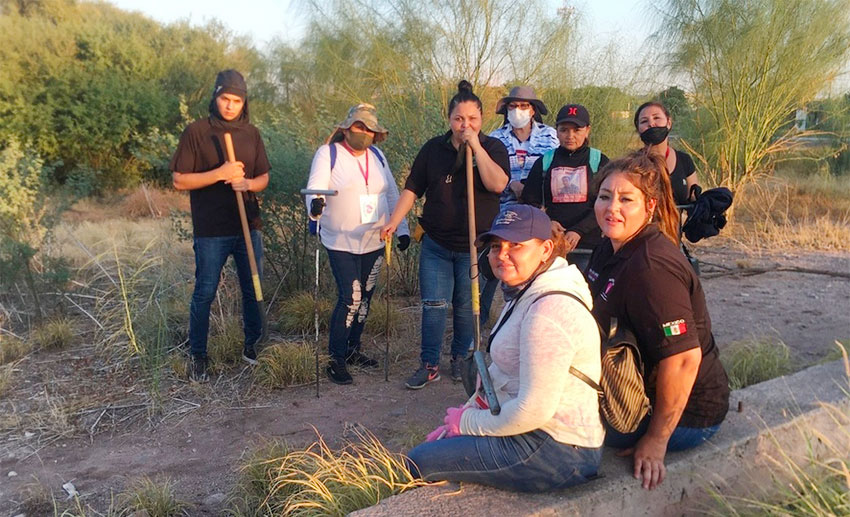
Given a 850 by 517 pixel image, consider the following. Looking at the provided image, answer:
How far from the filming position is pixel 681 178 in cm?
463

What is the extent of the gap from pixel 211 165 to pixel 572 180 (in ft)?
7.83

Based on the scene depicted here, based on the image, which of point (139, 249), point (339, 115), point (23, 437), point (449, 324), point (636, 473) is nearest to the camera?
point (636, 473)

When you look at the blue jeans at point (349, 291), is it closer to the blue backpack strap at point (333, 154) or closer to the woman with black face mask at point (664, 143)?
the blue backpack strap at point (333, 154)

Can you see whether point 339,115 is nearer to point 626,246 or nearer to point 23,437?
point 23,437

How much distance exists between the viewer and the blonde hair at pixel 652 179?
2.55 m

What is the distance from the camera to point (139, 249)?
7.36 metres

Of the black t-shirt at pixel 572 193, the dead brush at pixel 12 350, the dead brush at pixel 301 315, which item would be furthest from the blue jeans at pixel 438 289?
the dead brush at pixel 12 350

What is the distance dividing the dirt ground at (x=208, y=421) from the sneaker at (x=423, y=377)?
0.17 feet

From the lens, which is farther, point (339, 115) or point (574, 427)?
point (339, 115)

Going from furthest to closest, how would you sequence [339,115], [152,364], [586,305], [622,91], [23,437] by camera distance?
[339,115] → [622,91] → [152,364] → [23,437] → [586,305]

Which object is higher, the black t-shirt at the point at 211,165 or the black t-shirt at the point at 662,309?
the black t-shirt at the point at 211,165

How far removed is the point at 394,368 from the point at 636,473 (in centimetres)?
271

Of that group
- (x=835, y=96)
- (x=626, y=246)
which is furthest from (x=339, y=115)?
(x=626, y=246)

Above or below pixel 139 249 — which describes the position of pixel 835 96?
above
